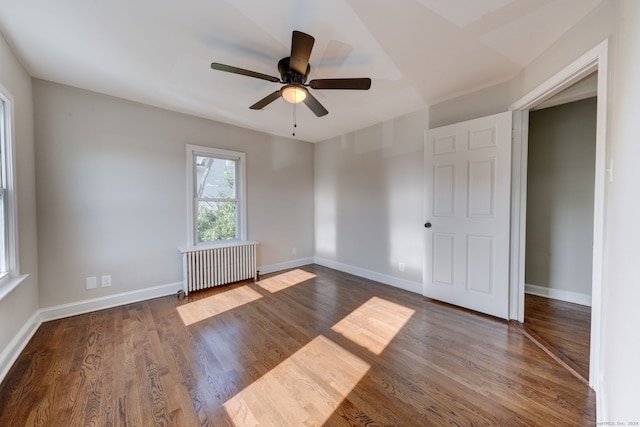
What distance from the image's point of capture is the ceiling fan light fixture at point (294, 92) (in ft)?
6.49

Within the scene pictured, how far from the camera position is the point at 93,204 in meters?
2.69

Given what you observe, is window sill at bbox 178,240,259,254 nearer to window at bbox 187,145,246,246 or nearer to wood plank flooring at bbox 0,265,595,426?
window at bbox 187,145,246,246

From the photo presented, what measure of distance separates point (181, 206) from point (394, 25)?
3.16m

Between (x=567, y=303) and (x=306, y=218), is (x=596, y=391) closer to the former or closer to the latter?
(x=567, y=303)

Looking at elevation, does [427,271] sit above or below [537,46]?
below

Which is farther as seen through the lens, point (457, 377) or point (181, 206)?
point (181, 206)

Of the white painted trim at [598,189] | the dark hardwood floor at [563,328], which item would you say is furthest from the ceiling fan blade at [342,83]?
the dark hardwood floor at [563,328]

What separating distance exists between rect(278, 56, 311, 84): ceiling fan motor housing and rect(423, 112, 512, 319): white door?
1.80m

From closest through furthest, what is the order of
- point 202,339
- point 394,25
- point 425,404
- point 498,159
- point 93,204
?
point 425,404 < point 394,25 < point 202,339 < point 498,159 < point 93,204

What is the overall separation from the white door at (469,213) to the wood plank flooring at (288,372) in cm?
29

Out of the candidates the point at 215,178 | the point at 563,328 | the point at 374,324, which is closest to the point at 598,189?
the point at 563,328

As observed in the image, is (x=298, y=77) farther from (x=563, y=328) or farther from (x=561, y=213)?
(x=561, y=213)

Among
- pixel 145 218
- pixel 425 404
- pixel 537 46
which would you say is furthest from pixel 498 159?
pixel 145 218

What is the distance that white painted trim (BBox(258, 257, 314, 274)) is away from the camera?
4.16 metres
